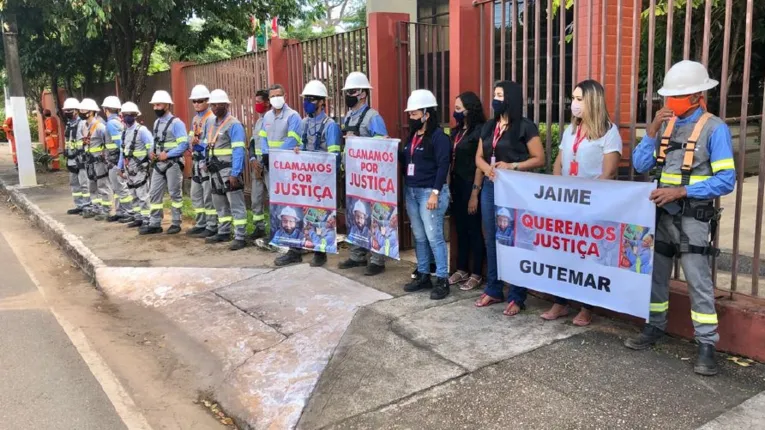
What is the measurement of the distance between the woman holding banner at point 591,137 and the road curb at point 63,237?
552cm

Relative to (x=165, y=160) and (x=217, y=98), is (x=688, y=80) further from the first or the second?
(x=165, y=160)

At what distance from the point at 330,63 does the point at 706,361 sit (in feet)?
19.0

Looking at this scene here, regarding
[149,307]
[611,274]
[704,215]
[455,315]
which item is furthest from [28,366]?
[704,215]

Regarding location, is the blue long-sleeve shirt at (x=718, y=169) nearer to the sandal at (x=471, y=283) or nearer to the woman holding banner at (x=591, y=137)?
the woman holding banner at (x=591, y=137)

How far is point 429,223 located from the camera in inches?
221

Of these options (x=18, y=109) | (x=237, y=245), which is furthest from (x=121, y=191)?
(x=18, y=109)

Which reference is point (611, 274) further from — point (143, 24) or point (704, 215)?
point (143, 24)

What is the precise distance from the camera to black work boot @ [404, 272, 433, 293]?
5.85 meters

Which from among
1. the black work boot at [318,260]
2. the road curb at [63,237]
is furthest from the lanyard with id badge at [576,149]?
the road curb at [63,237]

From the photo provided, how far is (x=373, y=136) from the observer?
6.43 m

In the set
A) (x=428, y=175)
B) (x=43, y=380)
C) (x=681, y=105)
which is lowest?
(x=43, y=380)

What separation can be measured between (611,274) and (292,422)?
91.9 inches

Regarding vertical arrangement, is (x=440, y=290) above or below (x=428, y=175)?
below

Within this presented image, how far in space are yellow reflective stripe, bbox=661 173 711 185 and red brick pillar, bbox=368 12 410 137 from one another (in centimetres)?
362
